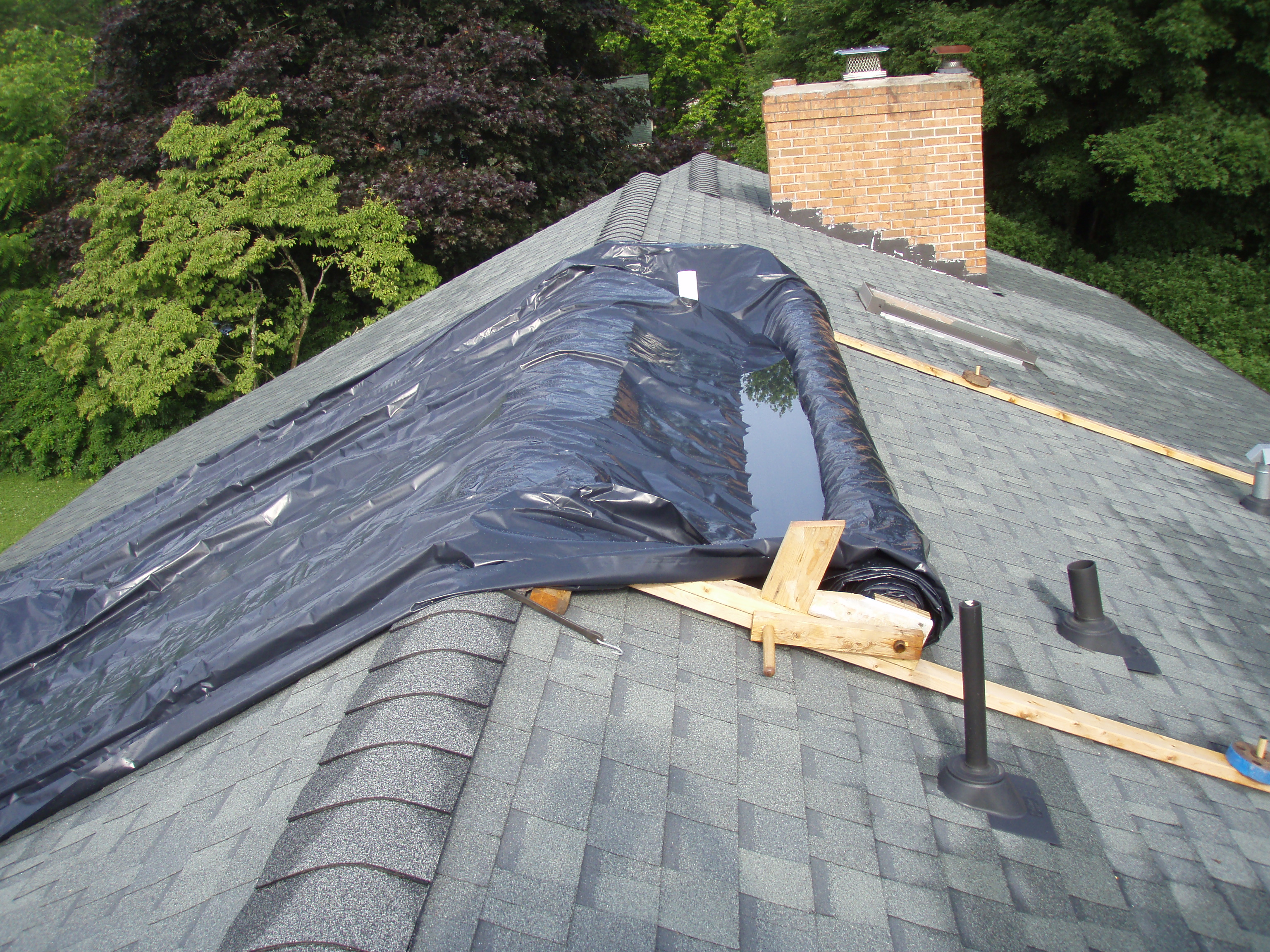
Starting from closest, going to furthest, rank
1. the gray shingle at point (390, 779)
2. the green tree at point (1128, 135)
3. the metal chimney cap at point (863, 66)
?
the gray shingle at point (390, 779)
the metal chimney cap at point (863, 66)
the green tree at point (1128, 135)

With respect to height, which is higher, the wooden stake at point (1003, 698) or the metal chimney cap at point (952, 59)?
the metal chimney cap at point (952, 59)

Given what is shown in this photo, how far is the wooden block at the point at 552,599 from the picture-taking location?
2.92 metres

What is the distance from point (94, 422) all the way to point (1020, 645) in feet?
77.7

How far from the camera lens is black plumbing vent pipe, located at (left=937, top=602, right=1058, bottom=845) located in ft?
8.87

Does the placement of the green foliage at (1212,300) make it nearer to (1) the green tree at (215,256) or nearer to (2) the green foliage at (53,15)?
(1) the green tree at (215,256)

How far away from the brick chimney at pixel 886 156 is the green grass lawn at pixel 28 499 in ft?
62.8

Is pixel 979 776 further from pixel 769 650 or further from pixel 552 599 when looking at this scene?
pixel 552 599

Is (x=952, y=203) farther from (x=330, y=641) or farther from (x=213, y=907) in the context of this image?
(x=213, y=907)

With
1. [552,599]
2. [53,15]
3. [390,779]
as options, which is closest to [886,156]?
[552,599]

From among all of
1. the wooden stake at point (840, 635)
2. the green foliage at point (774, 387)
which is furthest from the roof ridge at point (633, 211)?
the wooden stake at point (840, 635)

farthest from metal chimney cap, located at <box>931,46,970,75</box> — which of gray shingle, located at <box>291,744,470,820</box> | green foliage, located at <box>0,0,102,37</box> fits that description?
green foliage, located at <box>0,0,102,37</box>

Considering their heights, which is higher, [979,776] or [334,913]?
[334,913]

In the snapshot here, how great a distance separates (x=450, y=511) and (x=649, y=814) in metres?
1.43

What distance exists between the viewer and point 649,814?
2.38 metres
